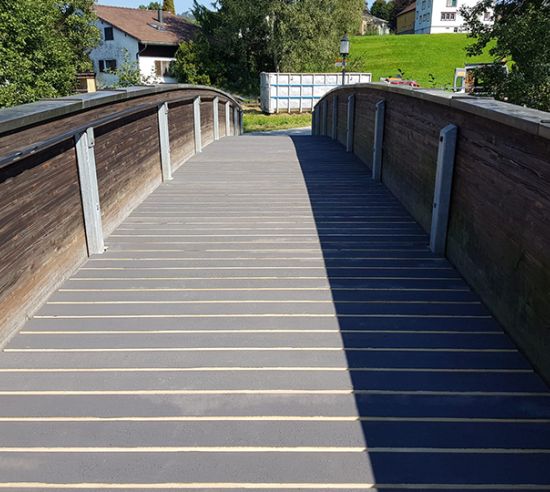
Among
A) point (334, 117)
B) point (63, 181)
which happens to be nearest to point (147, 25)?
point (334, 117)

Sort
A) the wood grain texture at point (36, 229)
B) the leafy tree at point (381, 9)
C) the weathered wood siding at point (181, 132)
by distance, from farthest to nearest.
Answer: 1. the leafy tree at point (381, 9)
2. the weathered wood siding at point (181, 132)
3. the wood grain texture at point (36, 229)

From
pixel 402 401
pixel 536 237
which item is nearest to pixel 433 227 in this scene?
pixel 536 237

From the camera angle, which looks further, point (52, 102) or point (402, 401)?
point (52, 102)

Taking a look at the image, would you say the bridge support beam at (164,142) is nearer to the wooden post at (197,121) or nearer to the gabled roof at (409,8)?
the wooden post at (197,121)

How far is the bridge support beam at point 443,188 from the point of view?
437 cm

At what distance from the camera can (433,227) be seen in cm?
474

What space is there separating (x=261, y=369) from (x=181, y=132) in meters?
6.57

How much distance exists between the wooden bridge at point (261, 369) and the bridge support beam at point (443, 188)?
82mm

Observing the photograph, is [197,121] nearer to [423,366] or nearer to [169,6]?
[423,366]

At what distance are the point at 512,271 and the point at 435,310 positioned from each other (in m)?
0.62

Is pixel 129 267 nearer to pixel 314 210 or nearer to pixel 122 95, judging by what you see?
pixel 122 95

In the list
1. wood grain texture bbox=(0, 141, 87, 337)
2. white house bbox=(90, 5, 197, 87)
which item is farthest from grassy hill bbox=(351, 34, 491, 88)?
wood grain texture bbox=(0, 141, 87, 337)

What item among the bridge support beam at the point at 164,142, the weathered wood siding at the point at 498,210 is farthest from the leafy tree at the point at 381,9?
the weathered wood siding at the point at 498,210

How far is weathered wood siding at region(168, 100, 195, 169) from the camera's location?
8.15 m
